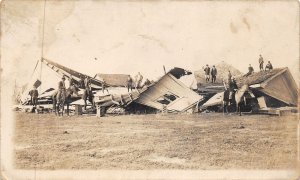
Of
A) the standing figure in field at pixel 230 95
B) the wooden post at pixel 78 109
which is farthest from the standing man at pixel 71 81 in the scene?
the standing figure in field at pixel 230 95

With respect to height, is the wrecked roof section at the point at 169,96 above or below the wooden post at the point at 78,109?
above

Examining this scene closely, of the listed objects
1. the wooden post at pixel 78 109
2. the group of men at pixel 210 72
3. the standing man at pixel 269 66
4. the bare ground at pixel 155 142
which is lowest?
the bare ground at pixel 155 142

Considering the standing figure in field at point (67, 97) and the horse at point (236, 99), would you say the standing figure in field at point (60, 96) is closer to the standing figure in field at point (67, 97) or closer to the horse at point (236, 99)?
the standing figure in field at point (67, 97)

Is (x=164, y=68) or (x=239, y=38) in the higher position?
(x=239, y=38)

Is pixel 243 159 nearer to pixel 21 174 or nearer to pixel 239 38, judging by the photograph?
pixel 239 38

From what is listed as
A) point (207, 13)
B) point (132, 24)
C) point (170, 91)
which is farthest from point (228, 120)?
point (132, 24)

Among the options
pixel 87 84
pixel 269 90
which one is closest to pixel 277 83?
pixel 269 90

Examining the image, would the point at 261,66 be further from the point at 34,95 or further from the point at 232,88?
the point at 34,95

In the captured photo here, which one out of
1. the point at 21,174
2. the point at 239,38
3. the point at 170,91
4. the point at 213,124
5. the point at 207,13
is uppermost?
the point at 207,13
